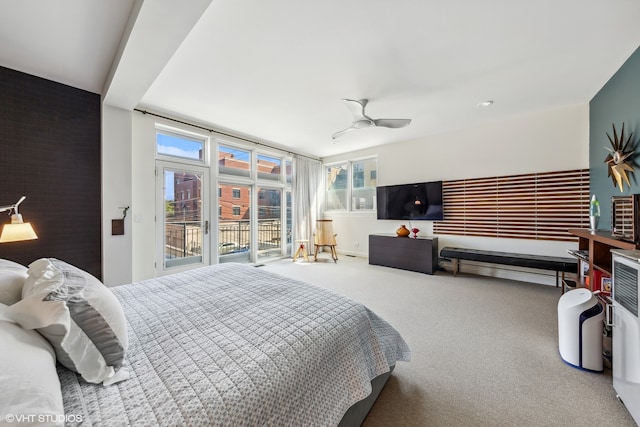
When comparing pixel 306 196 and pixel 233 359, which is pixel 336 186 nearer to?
pixel 306 196

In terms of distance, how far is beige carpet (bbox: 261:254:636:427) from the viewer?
143 cm

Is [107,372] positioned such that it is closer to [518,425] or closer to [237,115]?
[518,425]

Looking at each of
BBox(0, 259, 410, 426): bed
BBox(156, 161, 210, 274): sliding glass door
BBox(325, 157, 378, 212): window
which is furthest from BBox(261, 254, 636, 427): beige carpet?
BBox(325, 157, 378, 212): window

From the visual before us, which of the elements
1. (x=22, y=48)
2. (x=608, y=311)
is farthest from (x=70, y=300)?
(x=608, y=311)

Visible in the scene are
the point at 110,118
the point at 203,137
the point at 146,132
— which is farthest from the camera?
the point at 203,137

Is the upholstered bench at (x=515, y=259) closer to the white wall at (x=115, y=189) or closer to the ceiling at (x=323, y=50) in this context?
the ceiling at (x=323, y=50)

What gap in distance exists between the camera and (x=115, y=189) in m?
3.00

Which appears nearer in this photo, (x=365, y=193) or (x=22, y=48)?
(x=22, y=48)

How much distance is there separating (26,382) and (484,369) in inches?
95.8

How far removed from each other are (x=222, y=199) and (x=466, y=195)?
4572 mm

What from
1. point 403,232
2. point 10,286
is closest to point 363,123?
point 403,232

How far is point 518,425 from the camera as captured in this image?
1.36 metres

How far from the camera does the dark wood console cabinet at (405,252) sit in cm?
441

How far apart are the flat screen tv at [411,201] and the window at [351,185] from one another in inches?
19.1
